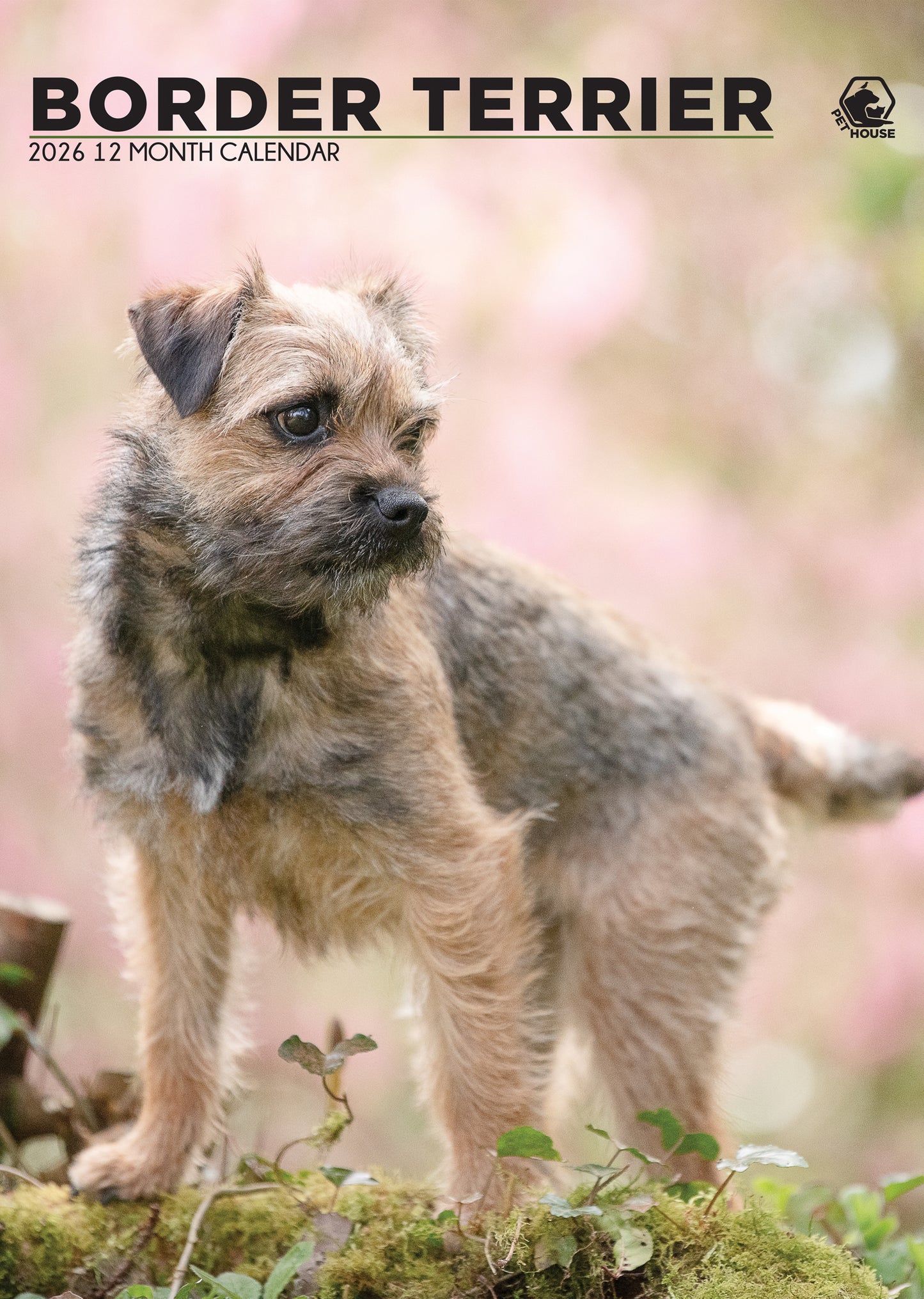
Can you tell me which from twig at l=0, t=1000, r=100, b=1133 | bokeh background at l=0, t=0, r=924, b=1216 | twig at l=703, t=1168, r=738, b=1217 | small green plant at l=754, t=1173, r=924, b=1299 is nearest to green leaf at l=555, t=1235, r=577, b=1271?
twig at l=703, t=1168, r=738, b=1217

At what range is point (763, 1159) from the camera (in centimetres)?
299

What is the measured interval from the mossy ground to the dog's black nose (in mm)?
1735

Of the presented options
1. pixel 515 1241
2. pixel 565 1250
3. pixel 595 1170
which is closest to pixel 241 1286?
pixel 515 1241

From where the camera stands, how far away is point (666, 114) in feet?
24.4

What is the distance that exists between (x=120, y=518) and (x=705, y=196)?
5393mm

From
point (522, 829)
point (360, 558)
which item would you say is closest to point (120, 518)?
point (360, 558)

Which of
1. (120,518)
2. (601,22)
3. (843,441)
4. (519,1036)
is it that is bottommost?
(519,1036)

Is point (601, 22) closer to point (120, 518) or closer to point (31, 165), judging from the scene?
point (31, 165)

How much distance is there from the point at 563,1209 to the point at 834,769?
2.44 meters

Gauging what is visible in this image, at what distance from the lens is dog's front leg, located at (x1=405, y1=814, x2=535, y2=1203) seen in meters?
3.73

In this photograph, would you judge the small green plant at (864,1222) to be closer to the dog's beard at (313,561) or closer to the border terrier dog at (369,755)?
the border terrier dog at (369,755)

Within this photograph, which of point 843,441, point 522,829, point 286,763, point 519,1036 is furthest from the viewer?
point 843,441

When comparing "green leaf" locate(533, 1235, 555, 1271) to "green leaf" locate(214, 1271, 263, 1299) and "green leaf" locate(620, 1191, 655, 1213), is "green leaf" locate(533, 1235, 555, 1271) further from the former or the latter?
"green leaf" locate(214, 1271, 263, 1299)

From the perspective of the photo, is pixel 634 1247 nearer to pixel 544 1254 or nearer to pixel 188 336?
pixel 544 1254
